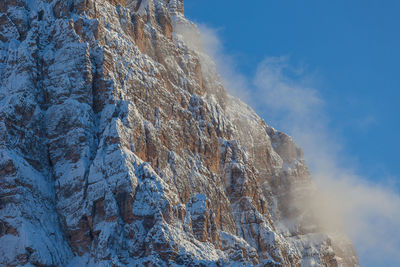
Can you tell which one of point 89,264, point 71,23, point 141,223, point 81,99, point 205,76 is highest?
point 205,76

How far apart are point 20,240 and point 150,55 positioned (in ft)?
197

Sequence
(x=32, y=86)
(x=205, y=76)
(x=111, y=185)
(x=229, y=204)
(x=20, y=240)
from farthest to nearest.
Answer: (x=205, y=76) < (x=229, y=204) < (x=32, y=86) < (x=111, y=185) < (x=20, y=240)

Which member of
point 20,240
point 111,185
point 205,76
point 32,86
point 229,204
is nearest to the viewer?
point 20,240

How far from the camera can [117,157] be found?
433ft

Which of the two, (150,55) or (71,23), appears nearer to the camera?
(71,23)

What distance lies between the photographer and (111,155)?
436 feet

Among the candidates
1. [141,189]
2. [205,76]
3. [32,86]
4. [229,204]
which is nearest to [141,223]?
[141,189]

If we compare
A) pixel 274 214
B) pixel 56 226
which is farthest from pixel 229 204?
pixel 56 226

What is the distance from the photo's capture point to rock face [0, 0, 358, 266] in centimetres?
12619

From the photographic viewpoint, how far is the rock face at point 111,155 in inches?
4968

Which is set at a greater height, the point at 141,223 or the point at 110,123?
the point at 110,123

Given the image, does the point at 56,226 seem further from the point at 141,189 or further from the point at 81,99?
the point at 81,99

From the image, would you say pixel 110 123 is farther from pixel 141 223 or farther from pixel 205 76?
pixel 205 76

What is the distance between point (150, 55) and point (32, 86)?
3497 cm
